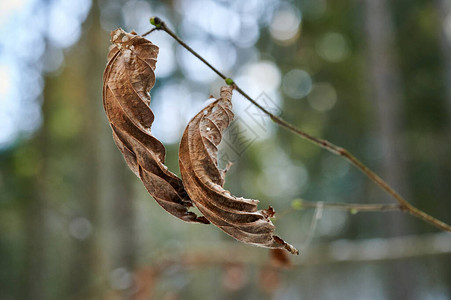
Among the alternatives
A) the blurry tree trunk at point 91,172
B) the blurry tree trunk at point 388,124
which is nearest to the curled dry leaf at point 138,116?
the blurry tree trunk at point 388,124

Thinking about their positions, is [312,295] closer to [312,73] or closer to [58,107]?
[312,73]

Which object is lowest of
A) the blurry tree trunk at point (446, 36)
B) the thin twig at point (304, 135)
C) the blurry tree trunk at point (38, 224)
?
the thin twig at point (304, 135)

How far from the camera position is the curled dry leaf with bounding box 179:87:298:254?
0.56m

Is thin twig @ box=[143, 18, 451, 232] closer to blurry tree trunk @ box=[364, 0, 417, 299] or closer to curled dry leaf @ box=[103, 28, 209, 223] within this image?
curled dry leaf @ box=[103, 28, 209, 223]

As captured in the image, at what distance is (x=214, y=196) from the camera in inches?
22.1

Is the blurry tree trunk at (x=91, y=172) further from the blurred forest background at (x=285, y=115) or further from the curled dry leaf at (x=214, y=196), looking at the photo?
the curled dry leaf at (x=214, y=196)

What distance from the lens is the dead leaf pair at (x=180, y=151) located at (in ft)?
1.84

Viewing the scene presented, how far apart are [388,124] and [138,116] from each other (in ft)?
12.9

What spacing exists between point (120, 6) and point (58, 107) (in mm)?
3287

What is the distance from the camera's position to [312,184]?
265 inches

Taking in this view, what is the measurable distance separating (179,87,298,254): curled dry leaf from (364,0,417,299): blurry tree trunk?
3.60 m

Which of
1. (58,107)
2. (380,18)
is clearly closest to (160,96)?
(380,18)

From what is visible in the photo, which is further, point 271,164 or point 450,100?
point 271,164

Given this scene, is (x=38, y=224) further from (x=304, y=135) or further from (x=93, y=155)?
(x=304, y=135)
